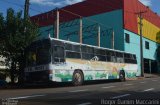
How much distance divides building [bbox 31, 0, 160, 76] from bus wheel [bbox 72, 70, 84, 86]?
19360 millimetres

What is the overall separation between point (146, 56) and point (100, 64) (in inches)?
1177

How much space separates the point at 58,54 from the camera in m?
20.9

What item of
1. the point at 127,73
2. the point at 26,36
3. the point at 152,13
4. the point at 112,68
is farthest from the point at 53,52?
the point at 152,13

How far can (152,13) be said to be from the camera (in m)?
58.8

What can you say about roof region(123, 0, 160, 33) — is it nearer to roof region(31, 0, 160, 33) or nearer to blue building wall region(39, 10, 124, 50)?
roof region(31, 0, 160, 33)

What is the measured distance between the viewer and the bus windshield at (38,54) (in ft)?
67.3

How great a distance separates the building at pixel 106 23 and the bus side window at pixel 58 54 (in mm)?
21034

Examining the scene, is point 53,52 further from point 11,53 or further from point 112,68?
point 112,68

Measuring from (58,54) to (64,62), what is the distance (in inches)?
29.4

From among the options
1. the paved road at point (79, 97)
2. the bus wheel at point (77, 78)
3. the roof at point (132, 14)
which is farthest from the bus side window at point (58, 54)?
the roof at point (132, 14)

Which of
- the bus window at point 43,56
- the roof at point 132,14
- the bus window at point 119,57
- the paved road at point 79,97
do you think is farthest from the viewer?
the roof at point 132,14

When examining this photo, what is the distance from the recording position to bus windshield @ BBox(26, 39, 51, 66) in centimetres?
2050

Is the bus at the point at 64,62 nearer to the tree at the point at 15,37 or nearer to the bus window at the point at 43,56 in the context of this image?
the bus window at the point at 43,56

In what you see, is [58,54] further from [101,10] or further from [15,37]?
[101,10]
